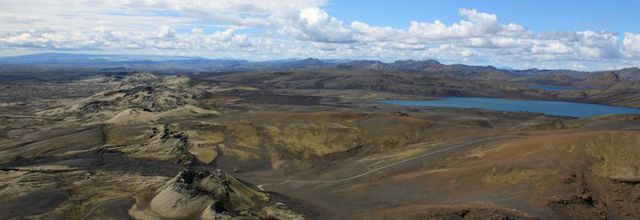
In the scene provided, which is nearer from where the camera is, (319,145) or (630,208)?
(630,208)

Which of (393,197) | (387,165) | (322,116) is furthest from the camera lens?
(322,116)

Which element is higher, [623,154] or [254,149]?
[623,154]

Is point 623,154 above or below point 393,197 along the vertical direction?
above

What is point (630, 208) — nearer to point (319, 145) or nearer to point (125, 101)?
point (319, 145)

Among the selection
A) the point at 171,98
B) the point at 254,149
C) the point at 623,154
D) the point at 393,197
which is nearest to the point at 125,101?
the point at 171,98

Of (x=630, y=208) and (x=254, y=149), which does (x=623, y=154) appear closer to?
(x=630, y=208)

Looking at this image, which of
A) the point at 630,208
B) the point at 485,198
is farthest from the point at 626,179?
the point at 485,198

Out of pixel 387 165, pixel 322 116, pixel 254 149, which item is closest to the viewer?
pixel 387 165

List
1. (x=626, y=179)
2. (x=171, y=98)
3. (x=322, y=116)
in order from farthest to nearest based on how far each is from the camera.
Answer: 1. (x=171, y=98)
2. (x=322, y=116)
3. (x=626, y=179)

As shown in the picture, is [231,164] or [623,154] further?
[231,164]
